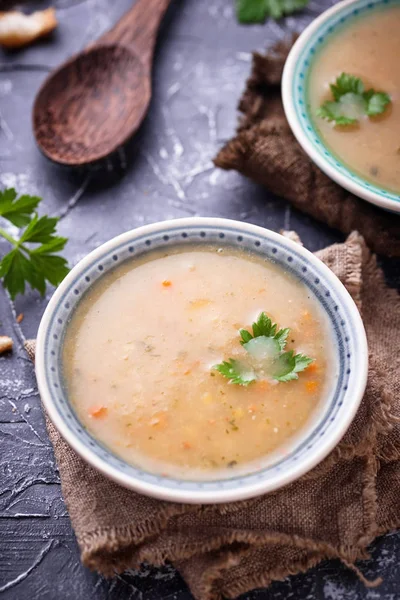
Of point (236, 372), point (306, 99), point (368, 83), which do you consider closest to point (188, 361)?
point (236, 372)

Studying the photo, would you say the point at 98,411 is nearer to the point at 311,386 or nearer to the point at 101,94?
the point at 311,386

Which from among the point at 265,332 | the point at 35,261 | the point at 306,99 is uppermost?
the point at 306,99

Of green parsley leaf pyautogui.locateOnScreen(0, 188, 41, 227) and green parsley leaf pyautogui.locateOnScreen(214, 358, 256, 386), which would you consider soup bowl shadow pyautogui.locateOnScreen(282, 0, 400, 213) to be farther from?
green parsley leaf pyautogui.locateOnScreen(0, 188, 41, 227)

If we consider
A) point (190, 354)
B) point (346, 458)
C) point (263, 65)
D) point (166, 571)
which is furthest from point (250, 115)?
point (166, 571)

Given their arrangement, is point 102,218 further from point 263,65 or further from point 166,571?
point 166,571

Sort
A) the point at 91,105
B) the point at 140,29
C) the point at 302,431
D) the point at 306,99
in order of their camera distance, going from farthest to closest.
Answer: the point at 140,29
the point at 91,105
the point at 306,99
the point at 302,431

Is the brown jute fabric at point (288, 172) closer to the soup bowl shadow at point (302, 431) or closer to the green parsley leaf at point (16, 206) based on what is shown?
the soup bowl shadow at point (302, 431)

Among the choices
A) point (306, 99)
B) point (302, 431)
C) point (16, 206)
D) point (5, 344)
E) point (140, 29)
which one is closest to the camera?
point (302, 431)

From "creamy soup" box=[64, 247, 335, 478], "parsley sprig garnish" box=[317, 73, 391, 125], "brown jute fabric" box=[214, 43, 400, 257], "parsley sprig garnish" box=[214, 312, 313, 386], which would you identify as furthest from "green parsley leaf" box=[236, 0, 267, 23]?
"parsley sprig garnish" box=[214, 312, 313, 386]

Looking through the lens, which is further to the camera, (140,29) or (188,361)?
(140,29)
